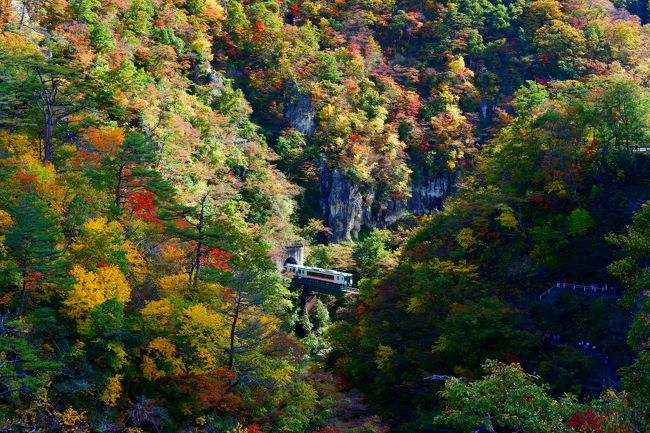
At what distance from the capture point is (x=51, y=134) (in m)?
26.2

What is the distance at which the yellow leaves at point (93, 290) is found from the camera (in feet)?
61.7

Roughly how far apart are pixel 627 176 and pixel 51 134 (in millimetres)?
22489

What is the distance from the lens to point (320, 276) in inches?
1470

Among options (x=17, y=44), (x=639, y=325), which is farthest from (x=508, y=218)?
(x=17, y=44)

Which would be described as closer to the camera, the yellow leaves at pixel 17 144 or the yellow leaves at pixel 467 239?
the yellow leaves at pixel 17 144

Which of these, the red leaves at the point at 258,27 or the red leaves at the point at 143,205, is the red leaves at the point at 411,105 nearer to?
the red leaves at the point at 258,27

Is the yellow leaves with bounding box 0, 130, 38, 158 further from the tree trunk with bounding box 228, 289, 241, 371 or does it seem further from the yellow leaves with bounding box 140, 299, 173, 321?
the tree trunk with bounding box 228, 289, 241, 371

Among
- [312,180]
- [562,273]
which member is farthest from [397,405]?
[312,180]

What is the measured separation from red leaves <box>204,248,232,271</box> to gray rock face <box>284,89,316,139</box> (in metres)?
26.8

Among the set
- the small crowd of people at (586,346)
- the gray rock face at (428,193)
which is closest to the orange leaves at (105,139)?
the small crowd of people at (586,346)

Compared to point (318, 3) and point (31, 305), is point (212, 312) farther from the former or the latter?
point (318, 3)

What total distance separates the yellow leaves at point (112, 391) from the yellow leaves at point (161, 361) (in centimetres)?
86

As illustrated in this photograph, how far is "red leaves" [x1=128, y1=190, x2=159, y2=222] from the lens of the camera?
24.8 metres

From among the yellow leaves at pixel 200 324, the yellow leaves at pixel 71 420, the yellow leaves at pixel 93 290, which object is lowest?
the yellow leaves at pixel 71 420
